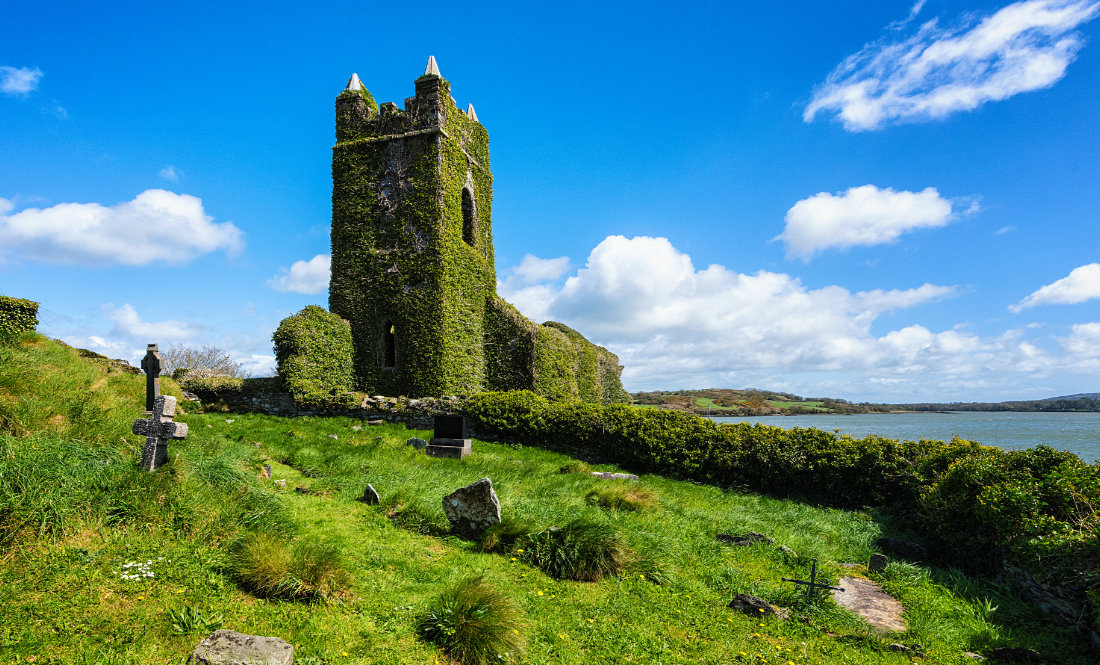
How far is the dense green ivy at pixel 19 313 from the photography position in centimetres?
1553

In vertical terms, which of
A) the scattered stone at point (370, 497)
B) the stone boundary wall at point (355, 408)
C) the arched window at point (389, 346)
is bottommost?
the scattered stone at point (370, 497)

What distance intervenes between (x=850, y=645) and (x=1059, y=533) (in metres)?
3.95

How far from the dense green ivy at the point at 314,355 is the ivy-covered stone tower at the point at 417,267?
0.89m

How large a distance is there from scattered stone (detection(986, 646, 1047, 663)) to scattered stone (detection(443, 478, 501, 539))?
246 inches

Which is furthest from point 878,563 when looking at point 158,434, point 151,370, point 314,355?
point 314,355

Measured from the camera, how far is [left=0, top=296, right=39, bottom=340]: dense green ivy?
15531mm

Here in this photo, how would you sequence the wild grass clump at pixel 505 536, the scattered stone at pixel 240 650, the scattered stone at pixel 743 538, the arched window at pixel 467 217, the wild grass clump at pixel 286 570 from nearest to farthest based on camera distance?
1. the scattered stone at pixel 240 650
2. the wild grass clump at pixel 286 570
3. the wild grass clump at pixel 505 536
4. the scattered stone at pixel 743 538
5. the arched window at pixel 467 217

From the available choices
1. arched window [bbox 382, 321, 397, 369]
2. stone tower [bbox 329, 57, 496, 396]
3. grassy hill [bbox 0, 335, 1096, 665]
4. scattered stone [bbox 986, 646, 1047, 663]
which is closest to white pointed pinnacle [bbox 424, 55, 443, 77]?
stone tower [bbox 329, 57, 496, 396]

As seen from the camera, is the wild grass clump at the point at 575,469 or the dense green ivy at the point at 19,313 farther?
the dense green ivy at the point at 19,313

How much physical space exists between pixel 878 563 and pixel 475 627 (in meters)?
6.77

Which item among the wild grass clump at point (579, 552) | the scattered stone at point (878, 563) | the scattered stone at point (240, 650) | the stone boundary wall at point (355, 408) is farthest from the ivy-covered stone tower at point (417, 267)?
the scattered stone at point (240, 650)

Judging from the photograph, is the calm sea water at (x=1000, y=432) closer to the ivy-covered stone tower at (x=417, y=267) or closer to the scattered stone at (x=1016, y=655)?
the scattered stone at (x=1016, y=655)

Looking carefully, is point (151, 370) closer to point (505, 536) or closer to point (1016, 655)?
point (505, 536)

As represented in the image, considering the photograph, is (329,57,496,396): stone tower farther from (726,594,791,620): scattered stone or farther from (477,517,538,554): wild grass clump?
(726,594,791,620): scattered stone
